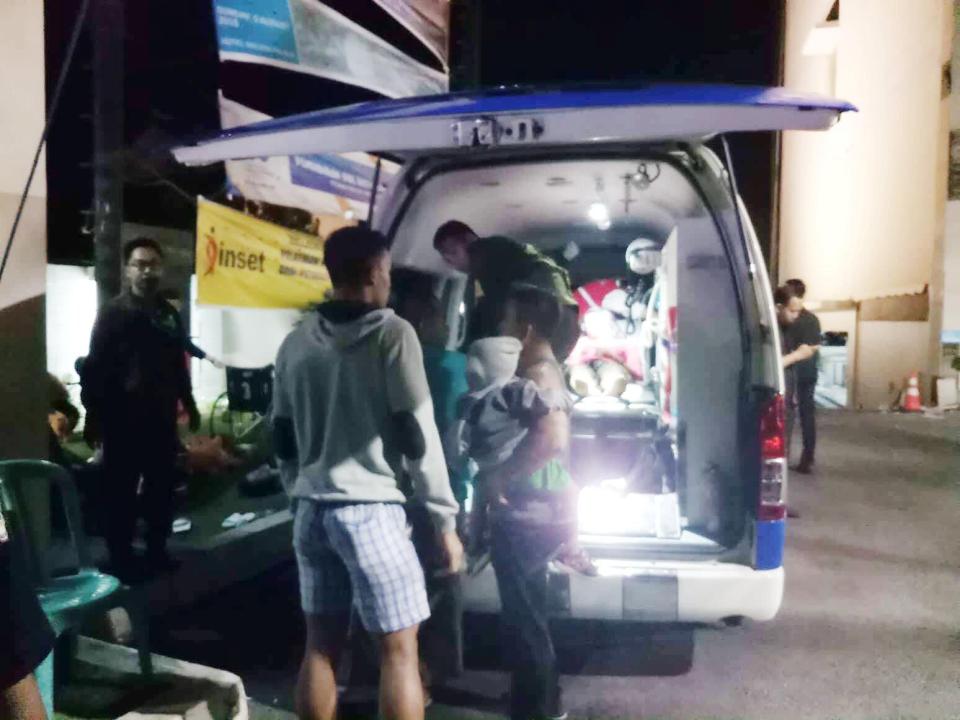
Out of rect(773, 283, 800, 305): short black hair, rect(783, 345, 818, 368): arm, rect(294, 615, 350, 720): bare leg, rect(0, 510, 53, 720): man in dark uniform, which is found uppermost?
rect(773, 283, 800, 305): short black hair

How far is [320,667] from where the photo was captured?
261 cm

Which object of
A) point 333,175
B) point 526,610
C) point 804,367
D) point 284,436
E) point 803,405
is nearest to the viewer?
point 284,436

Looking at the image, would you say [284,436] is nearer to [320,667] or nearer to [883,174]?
[320,667]

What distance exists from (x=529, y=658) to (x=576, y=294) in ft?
13.4

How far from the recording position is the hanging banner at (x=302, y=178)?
19.1ft

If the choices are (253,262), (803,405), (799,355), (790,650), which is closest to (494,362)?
(790,650)

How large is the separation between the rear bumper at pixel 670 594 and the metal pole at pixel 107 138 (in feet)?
9.86

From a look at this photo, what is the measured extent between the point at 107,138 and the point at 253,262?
1.51 m

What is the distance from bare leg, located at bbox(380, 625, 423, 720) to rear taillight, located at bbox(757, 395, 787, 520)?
157 cm

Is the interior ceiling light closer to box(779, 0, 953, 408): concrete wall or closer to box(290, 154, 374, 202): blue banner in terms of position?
box(290, 154, 374, 202): blue banner

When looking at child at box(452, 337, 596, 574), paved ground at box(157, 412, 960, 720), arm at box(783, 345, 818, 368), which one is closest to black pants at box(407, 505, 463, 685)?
paved ground at box(157, 412, 960, 720)

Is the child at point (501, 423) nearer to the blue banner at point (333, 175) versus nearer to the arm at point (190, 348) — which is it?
the arm at point (190, 348)

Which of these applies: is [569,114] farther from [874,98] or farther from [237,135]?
[874,98]

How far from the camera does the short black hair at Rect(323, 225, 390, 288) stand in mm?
2539
